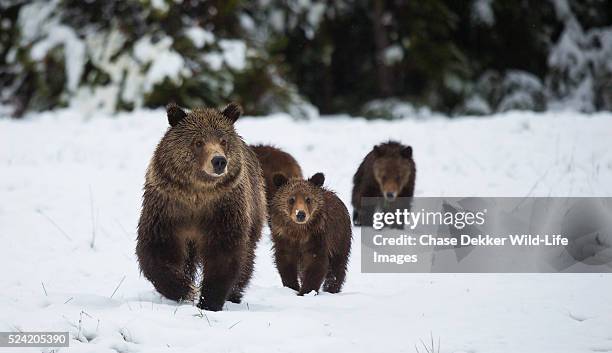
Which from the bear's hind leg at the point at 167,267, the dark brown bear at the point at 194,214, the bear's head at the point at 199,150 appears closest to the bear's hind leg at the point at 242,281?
the dark brown bear at the point at 194,214

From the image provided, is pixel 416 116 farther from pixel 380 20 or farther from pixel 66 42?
pixel 66 42

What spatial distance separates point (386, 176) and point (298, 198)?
271cm

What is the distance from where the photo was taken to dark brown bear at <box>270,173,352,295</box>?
261 inches

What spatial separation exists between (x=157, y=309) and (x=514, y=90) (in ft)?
63.9

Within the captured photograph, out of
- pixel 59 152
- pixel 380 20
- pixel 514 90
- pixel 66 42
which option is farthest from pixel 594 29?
pixel 59 152

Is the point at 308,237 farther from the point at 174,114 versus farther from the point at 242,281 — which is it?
the point at 174,114

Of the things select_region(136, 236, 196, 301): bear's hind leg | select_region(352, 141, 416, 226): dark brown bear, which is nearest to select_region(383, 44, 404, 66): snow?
select_region(352, 141, 416, 226): dark brown bear

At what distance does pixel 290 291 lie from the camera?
642 cm

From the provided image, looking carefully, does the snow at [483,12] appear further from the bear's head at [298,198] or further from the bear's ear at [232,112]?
the bear's ear at [232,112]

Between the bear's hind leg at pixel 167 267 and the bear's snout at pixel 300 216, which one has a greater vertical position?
the bear's snout at pixel 300 216

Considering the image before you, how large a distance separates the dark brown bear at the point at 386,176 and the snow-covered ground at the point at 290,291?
23.7 inches

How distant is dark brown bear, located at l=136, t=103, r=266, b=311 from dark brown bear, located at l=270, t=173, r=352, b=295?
1.19 m

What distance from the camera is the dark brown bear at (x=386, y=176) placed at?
930cm

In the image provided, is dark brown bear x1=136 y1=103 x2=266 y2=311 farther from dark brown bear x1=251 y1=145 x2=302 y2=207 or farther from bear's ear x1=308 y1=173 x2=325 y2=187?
dark brown bear x1=251 y1=145 x2=302 y2=207
